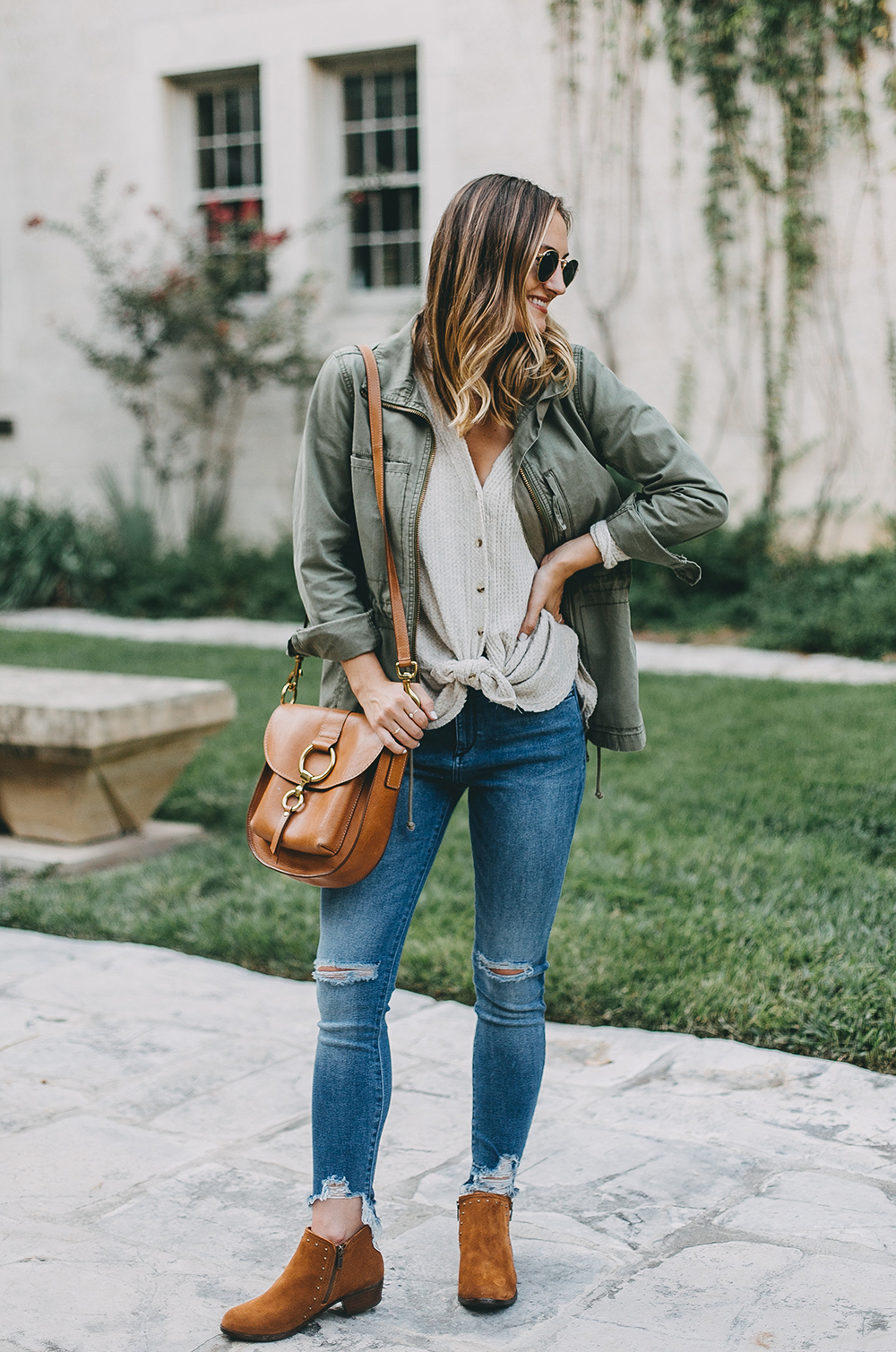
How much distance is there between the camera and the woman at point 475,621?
2.13 m

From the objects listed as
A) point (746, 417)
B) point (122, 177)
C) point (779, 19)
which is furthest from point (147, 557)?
point (779, 19)

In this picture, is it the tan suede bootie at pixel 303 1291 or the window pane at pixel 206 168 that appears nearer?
the tan suede bootie at pixel 303 1291

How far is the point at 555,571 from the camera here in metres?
2.25

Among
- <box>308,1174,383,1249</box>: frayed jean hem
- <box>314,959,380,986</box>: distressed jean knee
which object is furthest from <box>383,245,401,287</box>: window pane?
<box>308,1174,383,1249</box>: frayed jean hem

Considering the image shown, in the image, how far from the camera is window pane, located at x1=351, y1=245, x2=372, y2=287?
11188mm

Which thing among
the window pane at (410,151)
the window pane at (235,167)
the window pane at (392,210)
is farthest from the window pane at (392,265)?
the window pane at (235,167)

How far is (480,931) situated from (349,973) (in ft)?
0.85

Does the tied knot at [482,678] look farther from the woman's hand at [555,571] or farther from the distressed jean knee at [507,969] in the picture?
the distressed jean knee at [507,969]

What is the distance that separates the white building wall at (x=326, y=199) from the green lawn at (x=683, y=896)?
3.91 m

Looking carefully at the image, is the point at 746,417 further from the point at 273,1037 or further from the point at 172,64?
the point at 273,1037

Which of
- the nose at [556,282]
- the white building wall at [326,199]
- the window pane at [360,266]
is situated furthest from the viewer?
the window pane at [360,266]

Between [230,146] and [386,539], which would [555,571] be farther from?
[230,146]

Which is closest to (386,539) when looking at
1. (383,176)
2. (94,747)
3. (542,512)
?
(542,512)

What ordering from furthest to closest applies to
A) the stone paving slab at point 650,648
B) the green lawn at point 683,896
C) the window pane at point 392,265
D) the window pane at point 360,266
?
the window pane at point 360,266 < the window pane at point 392,265 < the stone paving slab at point 650,648 < the green lawn at point 683,896
